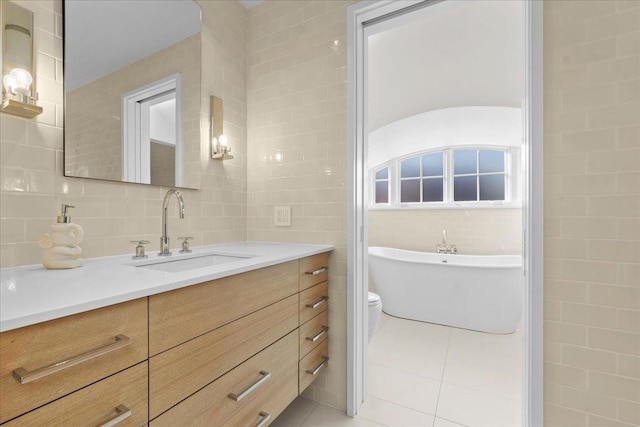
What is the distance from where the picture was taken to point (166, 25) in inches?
61.6

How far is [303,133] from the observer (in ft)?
5.94

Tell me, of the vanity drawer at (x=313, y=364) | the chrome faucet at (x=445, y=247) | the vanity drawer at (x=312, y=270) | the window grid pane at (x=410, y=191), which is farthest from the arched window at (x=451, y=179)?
the vanity drawer at (x=313, y=364)

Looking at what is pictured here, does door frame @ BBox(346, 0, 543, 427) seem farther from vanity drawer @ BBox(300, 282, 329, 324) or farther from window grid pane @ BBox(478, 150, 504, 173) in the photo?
window grid pane @ BBox(478, 150, 504, 173)

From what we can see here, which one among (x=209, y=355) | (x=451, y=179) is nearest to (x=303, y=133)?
(x=209, y=355)

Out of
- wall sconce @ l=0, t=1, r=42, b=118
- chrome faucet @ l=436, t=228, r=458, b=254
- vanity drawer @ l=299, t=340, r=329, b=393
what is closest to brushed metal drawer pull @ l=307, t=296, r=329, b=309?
vanity drawer @ l=299, t=340, r=329, b=393

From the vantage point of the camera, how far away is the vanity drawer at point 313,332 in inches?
58.3

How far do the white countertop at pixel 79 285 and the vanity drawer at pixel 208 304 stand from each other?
0.13 ft

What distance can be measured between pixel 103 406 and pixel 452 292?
291 centimetres

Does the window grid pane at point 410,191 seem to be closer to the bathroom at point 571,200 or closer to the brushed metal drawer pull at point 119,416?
the bathroom at point 571,200

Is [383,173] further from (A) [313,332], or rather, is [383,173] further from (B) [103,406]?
(B) [103,406]

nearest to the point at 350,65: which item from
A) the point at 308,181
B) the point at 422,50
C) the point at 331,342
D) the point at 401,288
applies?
the point at 308,181

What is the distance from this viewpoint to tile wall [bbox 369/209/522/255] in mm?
3654

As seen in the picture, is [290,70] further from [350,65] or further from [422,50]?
[422,50]

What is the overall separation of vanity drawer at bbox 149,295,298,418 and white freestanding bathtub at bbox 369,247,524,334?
7.01 ft
